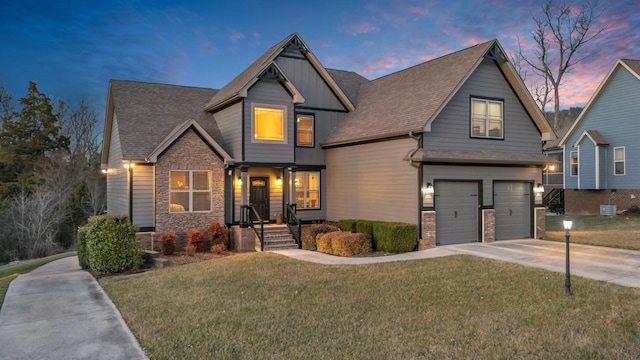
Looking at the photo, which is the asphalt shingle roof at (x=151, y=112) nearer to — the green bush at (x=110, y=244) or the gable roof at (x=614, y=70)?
the green bush at (x=110, y=244)

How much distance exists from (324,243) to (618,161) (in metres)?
20.7

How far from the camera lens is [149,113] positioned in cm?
1888

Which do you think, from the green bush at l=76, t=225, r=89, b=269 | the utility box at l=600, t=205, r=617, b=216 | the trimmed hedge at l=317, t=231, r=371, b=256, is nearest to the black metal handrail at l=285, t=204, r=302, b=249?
the trimmed hedge at l=317, t=231, r=371, b=256

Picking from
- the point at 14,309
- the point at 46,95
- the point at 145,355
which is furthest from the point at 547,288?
the point at 46,95

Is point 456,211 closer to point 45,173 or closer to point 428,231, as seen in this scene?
point 428,231

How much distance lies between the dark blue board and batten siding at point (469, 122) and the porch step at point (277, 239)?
20.2 ft

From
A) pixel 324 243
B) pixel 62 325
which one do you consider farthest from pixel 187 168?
pixel 62 325

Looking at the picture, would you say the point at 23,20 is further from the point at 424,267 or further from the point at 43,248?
the point at 424,267

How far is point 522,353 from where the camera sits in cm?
582

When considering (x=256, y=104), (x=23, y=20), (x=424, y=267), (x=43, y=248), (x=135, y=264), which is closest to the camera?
(x=424, y=267)

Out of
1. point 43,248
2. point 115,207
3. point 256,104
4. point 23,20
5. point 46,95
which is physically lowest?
point 43,248

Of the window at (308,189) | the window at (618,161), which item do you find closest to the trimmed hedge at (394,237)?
the window at (308,189)

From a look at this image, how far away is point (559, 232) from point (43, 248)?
2862cm

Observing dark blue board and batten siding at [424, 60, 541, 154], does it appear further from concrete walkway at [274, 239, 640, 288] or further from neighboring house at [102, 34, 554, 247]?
concrete walkway at [274, 239, 640, 288]
